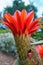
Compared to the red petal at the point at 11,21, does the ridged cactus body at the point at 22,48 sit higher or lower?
lower

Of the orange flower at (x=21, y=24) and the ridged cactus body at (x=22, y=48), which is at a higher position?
the orange flower at (x=21, y=24)

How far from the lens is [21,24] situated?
2.82ft

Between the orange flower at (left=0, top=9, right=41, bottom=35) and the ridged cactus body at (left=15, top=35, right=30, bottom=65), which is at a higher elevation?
the orange flower at (left=0, top=9, right=41, bottom=35)

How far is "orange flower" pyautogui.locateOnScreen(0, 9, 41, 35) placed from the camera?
856 mm

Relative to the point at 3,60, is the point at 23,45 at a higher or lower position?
higher

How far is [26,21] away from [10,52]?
4.76 metres

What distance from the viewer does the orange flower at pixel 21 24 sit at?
86 cm

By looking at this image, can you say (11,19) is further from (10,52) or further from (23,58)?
(10,52)

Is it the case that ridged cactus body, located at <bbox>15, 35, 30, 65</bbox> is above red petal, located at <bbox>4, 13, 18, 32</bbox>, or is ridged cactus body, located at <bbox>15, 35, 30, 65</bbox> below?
below

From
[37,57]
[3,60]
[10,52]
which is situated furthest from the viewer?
[10,52]

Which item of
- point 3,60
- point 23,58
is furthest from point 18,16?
point 3,60

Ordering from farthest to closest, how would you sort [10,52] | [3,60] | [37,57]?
[10,52] < [3,60] < [37,57]

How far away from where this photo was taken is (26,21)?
862mm

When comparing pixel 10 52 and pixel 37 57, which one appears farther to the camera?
pixel 10 52
